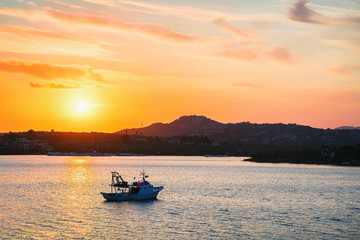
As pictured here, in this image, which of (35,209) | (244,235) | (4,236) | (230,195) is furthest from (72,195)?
(244,235)

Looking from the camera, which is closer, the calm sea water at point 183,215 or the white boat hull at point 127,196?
the calm sea water at point 183,215

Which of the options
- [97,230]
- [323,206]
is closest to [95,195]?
[97,230]

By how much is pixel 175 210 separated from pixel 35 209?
2594 cm

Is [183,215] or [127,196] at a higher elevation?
[127,196]

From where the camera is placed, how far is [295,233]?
204 ft

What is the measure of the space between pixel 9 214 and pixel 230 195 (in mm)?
53082

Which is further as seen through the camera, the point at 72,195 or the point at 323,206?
the point at 72,195

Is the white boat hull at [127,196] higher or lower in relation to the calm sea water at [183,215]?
higher

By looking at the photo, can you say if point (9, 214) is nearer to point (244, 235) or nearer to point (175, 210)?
point (175, 210)

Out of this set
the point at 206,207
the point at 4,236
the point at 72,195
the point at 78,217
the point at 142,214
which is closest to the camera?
the point at 4,236

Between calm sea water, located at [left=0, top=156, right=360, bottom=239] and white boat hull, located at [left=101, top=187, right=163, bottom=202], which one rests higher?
white boat hull, located at [left=101, top=187, right=163, bottom=202]

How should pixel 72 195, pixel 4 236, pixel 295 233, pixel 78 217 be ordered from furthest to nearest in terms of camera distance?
pixel 72 195, pixel 78 217, pixel 295 233, pixel 4 236

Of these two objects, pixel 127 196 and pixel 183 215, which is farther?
pixel 127 196

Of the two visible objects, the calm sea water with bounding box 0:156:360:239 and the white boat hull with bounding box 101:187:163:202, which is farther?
the white boat hull with bounding box 101:187:163:202
